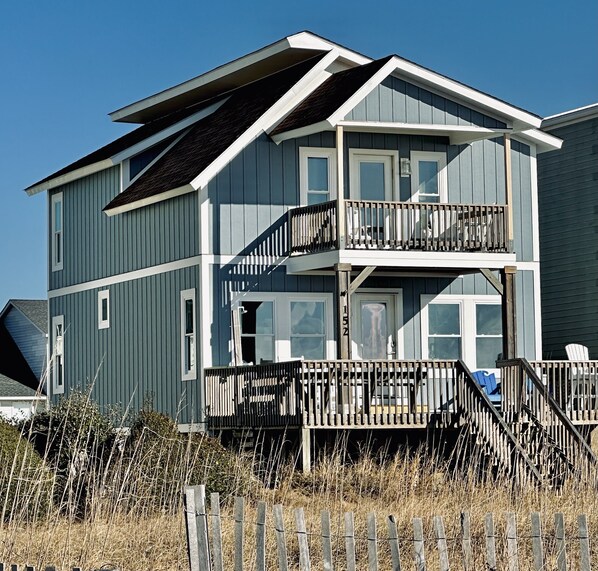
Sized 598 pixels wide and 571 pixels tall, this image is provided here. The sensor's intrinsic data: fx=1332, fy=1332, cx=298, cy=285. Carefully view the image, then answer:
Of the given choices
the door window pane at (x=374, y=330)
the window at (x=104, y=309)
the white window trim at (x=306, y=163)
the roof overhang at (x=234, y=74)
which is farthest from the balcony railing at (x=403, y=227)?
the window at (x=104, y=309)

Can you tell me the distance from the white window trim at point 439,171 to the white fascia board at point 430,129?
0.46 m

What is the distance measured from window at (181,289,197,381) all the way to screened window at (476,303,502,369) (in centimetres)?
601

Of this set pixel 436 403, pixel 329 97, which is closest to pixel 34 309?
pixel 329 97

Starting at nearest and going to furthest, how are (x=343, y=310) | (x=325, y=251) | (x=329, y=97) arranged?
1. (x=343, y=310)
2. (x=325, y=251)
3. (x=329, y=97)

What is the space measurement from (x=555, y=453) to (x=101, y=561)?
33.0ft

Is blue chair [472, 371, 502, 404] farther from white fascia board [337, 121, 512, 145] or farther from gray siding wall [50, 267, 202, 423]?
gray siding wall [50, 267, 202, 423]

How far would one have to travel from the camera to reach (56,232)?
1293 inches

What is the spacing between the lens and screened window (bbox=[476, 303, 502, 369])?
27891 millimetres

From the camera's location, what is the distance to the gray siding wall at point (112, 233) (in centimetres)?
2691

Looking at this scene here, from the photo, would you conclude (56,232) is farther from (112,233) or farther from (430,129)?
(430,129)

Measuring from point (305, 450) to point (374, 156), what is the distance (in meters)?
7.48

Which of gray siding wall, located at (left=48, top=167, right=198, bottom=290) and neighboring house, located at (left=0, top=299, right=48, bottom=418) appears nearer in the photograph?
gray siding wall, located at (left=48, top=167, right=198, bottom=290)

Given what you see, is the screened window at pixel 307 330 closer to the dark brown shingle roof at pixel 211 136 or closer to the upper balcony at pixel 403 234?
the upper balcony at pixel 403 234

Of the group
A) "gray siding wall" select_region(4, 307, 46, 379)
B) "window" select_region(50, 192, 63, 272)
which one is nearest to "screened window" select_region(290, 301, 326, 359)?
"window" select_region(50, 192, 63, 272)
